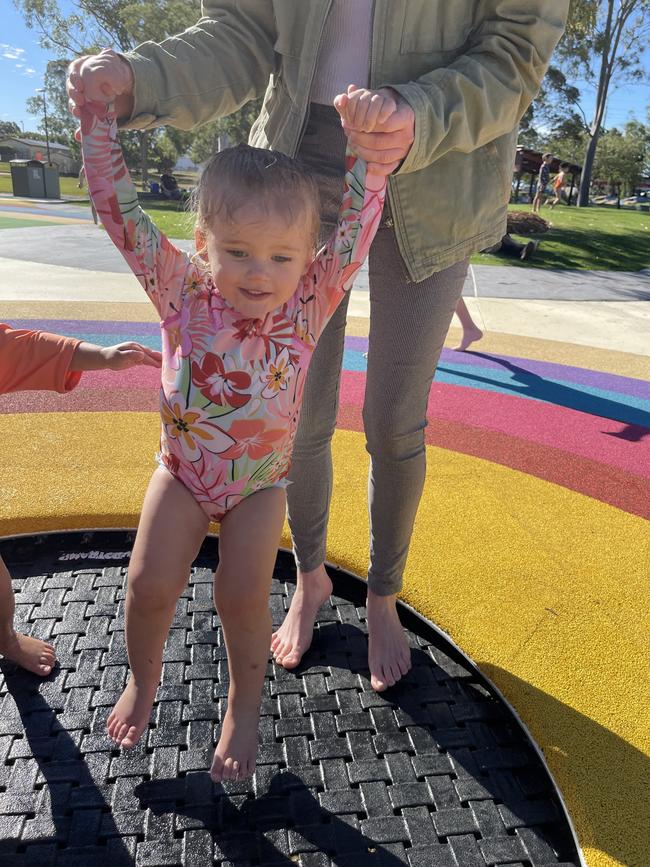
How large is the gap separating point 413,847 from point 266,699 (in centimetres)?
50

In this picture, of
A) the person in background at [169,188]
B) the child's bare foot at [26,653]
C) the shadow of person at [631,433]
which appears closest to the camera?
the child's bare foot at [26,653]

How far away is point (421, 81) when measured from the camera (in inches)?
51.2

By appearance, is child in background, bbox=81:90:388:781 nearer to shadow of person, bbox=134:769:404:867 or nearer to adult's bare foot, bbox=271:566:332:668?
shadow of person, bbox=134:769:404:867

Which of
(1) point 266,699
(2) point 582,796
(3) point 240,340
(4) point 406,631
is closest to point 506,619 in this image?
(4) point 406,631

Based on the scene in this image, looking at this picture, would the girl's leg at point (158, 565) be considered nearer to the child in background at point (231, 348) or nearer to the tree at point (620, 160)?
the child in background at point (231, 348)

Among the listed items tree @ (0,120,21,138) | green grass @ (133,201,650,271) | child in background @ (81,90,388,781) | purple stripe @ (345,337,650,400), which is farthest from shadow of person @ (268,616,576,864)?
tree @ (0,120,21,138)

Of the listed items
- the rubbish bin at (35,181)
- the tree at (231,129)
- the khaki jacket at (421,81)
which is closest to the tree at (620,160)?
the tree at (231,129)

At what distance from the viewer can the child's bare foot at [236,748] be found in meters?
1.41

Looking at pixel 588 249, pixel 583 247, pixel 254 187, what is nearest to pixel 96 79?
pixel 254 187

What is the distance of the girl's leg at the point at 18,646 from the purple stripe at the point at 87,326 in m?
3.34

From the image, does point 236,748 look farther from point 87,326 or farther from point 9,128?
point 9,128

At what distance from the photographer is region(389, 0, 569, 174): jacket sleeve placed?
1.25 meters

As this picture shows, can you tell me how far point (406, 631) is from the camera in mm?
1995

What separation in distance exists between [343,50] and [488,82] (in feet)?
1.18
